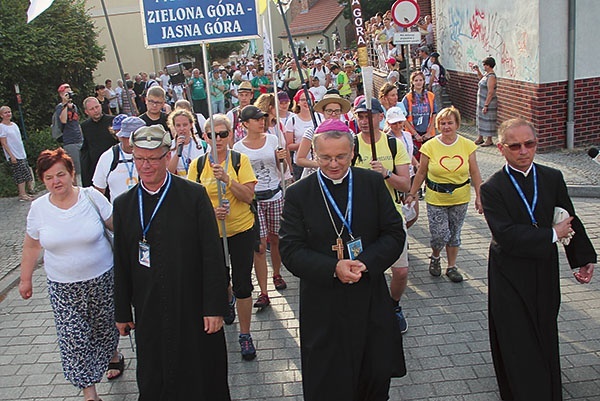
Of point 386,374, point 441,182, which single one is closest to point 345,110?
point 441,182

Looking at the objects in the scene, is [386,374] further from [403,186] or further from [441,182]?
[441,182]

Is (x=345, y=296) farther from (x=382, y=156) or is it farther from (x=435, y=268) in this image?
(x=435, y=268)

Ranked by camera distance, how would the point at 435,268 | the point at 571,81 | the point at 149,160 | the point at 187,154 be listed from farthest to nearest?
the point at 571,81
the point at 435,268
the point at 187,154
the point at 149,160

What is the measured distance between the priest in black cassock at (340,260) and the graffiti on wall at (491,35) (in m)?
8.35

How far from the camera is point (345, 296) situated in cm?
344

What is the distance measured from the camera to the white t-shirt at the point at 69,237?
4.20 metres

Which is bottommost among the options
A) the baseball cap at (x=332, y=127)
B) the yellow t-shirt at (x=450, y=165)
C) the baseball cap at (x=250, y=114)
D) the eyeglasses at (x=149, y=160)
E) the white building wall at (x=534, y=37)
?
the yellow t-shirt at (x=450, y=165)

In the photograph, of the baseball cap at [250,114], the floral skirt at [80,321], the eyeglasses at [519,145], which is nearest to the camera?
the eyeglasses at [519,145]

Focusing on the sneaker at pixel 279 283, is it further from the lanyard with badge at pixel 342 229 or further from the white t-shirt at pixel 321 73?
the white t-shirt at pixel 321 73

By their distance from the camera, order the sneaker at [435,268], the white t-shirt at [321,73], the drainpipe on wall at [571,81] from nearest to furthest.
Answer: the sneaker at [435,268] → the drainpipe on wall at [571,81] → the white t-shirt at [321,73]

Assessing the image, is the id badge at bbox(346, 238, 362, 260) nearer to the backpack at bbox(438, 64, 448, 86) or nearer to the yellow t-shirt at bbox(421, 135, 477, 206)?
the yellow t-shirt at bbox(421, 135, 477, 206)

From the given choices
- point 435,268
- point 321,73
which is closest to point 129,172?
point 435,268

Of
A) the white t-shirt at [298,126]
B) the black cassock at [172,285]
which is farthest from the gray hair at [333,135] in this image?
the white t-shirt at [298,126]

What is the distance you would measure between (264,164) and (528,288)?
3.09 m
